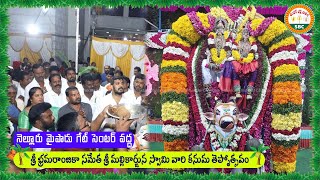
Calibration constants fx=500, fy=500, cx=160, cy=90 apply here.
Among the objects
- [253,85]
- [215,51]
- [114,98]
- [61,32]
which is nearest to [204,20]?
[215,51]

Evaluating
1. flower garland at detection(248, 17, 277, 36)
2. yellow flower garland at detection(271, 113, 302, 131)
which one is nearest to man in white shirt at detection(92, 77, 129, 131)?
flower garland at detection(248, 17, 277, 36)

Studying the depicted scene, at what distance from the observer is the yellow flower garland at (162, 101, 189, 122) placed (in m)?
5.50

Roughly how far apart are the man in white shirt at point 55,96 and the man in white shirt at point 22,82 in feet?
0.83

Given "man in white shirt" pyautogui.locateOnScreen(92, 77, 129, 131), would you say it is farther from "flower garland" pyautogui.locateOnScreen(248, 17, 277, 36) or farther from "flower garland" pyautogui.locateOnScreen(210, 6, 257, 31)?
"flower garland" pyautogui.locateOnScreen(248, 17, 277, 36)

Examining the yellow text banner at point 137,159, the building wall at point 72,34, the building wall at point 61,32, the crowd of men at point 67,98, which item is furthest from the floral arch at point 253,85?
the building wall at point 61,32

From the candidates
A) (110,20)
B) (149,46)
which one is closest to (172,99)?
(149,46)

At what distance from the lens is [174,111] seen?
5508mm

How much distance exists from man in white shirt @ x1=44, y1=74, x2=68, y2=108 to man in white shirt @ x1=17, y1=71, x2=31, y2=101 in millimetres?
252

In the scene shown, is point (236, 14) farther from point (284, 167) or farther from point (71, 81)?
point (71, 81)

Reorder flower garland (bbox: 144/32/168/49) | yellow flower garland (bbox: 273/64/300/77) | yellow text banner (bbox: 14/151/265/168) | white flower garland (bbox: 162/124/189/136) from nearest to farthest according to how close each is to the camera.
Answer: yellow flower garland (bbox: 273/64/300/77) < yellow text banner (bbox: 14/151/265/168) < white flower garland (bbox: 162/124/189/136) < flower garland (bbox: 144/32/168/49)

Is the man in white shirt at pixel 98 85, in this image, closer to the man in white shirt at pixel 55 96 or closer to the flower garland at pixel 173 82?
the man in white shirt at pixel 55 96

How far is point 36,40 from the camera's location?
5.63 meters

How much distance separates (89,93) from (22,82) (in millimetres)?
758

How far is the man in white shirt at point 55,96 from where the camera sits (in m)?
5.57
